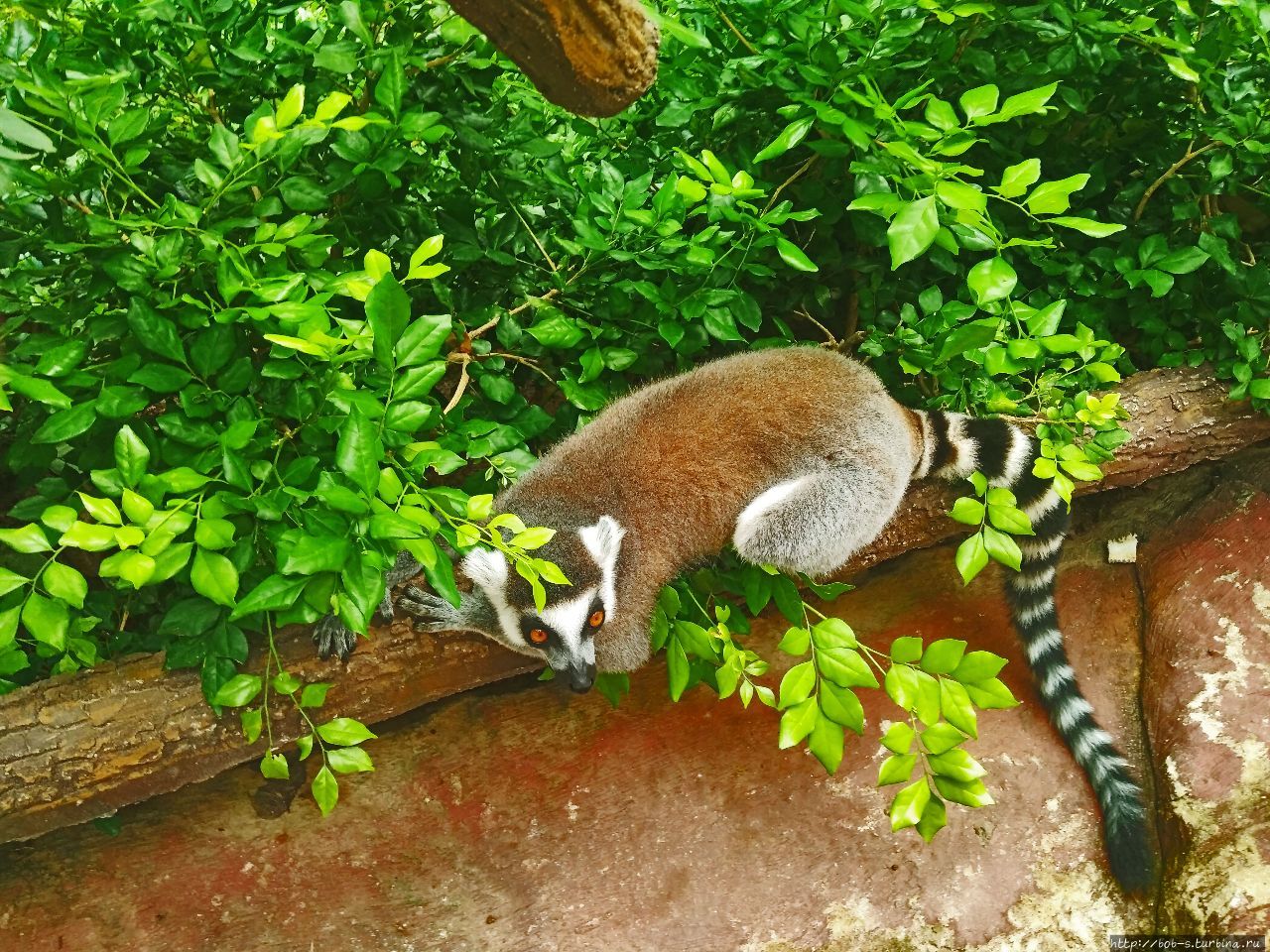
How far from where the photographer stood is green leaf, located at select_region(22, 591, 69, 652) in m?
1.84

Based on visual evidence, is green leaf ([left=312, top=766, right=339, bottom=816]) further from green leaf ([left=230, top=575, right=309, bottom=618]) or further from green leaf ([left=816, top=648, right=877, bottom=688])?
green leaf ([left=816, top=648, right=877, bottom=688])

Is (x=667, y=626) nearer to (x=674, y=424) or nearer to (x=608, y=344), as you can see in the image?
(x=674, y=424)

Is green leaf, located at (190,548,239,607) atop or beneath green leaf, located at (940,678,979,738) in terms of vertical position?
atop

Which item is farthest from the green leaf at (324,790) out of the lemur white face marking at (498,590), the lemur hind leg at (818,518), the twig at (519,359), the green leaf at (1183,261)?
the green leaf at (1183,261)

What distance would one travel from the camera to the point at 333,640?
2.49 m

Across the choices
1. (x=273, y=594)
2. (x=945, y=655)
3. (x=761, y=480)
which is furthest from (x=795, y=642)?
(x=273, y=594)

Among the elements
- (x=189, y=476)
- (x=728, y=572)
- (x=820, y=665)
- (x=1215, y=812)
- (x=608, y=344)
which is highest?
(x=189, y=476)

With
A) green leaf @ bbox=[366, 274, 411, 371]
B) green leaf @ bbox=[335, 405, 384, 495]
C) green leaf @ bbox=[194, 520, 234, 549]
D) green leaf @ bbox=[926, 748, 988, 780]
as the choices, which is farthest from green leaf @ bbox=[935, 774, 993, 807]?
green leaf @ bbox=[194, 520, 234, 549]

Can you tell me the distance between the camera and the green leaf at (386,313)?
5.57 feet

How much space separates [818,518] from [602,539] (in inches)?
29.5

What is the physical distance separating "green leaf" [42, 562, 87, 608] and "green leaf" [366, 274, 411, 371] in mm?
797

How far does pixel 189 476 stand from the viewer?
1.85m

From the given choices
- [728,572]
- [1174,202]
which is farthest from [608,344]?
[1174,202]

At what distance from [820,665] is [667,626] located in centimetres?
63
